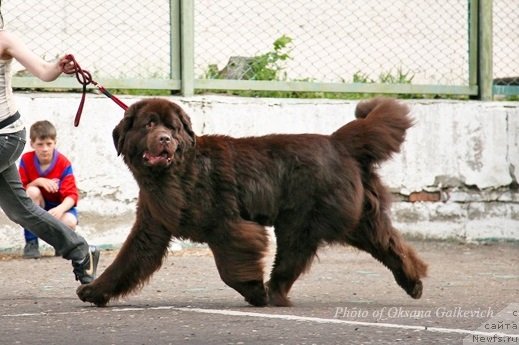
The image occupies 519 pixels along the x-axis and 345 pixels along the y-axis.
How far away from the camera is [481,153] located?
425 inches

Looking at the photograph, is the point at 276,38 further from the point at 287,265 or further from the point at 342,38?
the point at 287,265

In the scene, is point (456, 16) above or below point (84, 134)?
above

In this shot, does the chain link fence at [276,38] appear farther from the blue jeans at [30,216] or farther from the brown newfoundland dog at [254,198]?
the brown newfoundland dog at [254,198]

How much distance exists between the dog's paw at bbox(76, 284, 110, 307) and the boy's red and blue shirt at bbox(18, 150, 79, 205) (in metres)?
2.76

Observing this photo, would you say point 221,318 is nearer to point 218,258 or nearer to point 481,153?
point 218,258

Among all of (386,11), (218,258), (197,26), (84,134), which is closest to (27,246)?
(84,134)

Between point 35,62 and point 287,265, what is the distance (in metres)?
1.90

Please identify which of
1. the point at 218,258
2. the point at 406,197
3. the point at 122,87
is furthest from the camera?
the point at 406,197

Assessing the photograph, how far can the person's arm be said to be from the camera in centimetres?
657

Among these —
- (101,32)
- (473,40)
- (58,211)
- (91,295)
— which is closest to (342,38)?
(473,40)

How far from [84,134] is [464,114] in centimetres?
364

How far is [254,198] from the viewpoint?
672 cm

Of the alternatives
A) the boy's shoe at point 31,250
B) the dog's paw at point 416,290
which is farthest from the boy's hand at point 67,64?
the boy's shoe at point 31,250

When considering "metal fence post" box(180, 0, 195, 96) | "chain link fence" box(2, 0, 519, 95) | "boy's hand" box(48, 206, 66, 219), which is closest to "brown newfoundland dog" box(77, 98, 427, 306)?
"boy's hand" box(48, 206, 66, 219)
